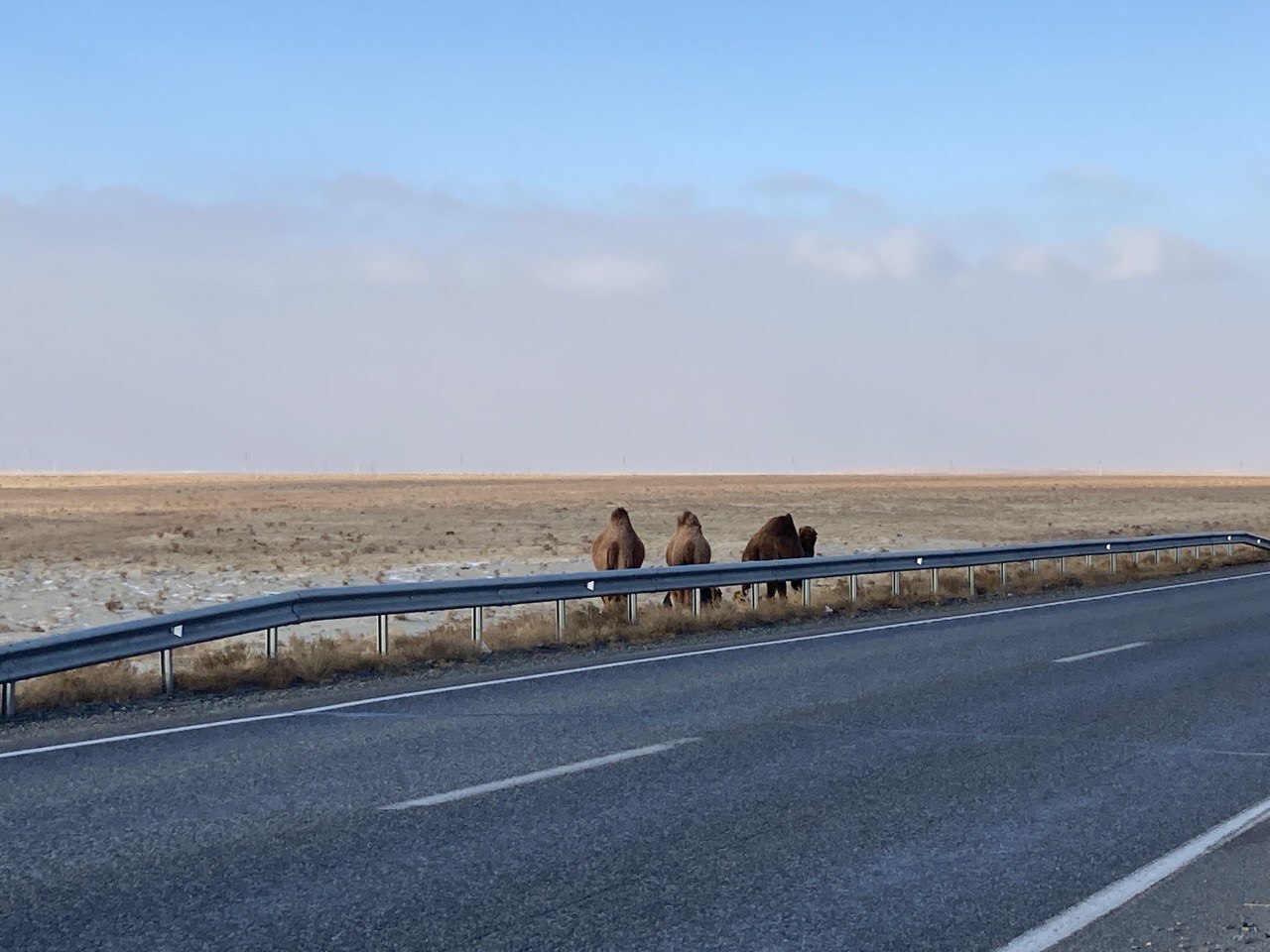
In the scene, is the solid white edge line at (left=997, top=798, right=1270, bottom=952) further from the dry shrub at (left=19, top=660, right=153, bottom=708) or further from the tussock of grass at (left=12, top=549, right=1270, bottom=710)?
the dry shrub at (left=19, top=660, right=153, bottom=708)

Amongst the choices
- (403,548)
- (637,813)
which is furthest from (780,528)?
(403,548)

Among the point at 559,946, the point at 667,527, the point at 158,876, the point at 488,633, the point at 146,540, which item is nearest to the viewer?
the point at 559,946

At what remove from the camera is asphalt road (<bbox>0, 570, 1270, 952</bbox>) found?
234 inches

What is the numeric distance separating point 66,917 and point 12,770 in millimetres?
3643

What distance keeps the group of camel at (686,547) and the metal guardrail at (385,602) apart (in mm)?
1272

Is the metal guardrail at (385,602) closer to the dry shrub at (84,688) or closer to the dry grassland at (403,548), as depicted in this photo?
the dry shrub at (84,688)

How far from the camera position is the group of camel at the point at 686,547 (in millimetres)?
22094

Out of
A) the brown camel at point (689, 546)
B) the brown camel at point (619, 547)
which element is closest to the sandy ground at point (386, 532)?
the brown camel at point (619, 547)

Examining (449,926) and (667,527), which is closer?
(449,926)

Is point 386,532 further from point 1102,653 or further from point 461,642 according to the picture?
point 1102,653

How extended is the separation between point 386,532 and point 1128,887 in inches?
1861

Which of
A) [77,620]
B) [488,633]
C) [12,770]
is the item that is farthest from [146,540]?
[12,770]

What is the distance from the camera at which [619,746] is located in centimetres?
985

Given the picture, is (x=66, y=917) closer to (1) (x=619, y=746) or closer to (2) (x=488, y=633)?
(1) (x=619, y=746)
